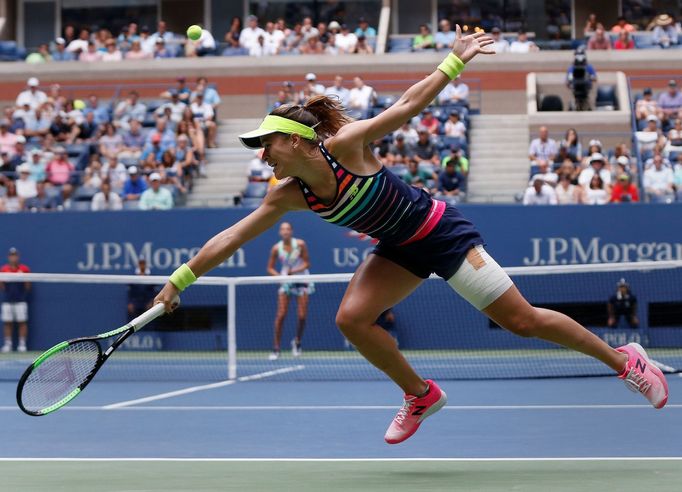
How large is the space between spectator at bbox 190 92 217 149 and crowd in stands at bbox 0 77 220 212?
0.02 m

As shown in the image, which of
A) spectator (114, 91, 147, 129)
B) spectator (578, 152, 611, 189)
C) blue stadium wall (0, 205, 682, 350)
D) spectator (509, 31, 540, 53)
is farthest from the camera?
spectator (509, 31, 540, 53)

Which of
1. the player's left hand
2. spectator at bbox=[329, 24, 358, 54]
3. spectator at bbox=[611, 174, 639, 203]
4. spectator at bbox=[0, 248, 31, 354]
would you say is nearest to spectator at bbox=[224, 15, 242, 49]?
spectator at bbox=[329, 24, 358, 54]

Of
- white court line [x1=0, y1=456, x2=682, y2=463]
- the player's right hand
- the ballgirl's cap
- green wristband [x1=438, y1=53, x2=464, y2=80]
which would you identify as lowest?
white court line [x1=0, y1=456, x2=682, y2=463]

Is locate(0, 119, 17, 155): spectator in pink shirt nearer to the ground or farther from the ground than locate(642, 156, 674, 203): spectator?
farther from the ground

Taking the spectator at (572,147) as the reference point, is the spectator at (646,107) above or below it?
above

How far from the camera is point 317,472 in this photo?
597cm

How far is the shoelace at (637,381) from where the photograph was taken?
6.22 m

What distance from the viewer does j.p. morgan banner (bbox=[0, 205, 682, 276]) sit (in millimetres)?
15195

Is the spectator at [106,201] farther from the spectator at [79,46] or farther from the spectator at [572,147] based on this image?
the spectator at [79,46]

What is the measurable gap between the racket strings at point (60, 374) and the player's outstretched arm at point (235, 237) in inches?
16.9

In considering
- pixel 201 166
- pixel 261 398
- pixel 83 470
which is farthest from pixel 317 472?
pixel 201 166

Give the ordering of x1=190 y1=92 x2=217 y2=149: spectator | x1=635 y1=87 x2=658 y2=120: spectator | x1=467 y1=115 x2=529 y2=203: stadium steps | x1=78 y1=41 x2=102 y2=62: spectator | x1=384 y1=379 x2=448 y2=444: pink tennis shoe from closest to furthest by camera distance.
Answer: x1=384 y1=379 x2=448 y2=444: pink tennis shoe → x1=467 y1=115 x2=529 y2=203: stadium steps → x1=635 y1=87 x2=658 y2=120: spectator → x1=190 y1=92 x2=217 y2=149: spectator → x1=78 y1=41 x2=102 y2=62: spectator

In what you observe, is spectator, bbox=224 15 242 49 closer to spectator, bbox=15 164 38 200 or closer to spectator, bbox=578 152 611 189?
spectator, bbox=15 164 38 200

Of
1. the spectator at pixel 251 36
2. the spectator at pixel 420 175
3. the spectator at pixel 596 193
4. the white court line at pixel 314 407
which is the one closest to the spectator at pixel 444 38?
the spectator at pixel 251 36
